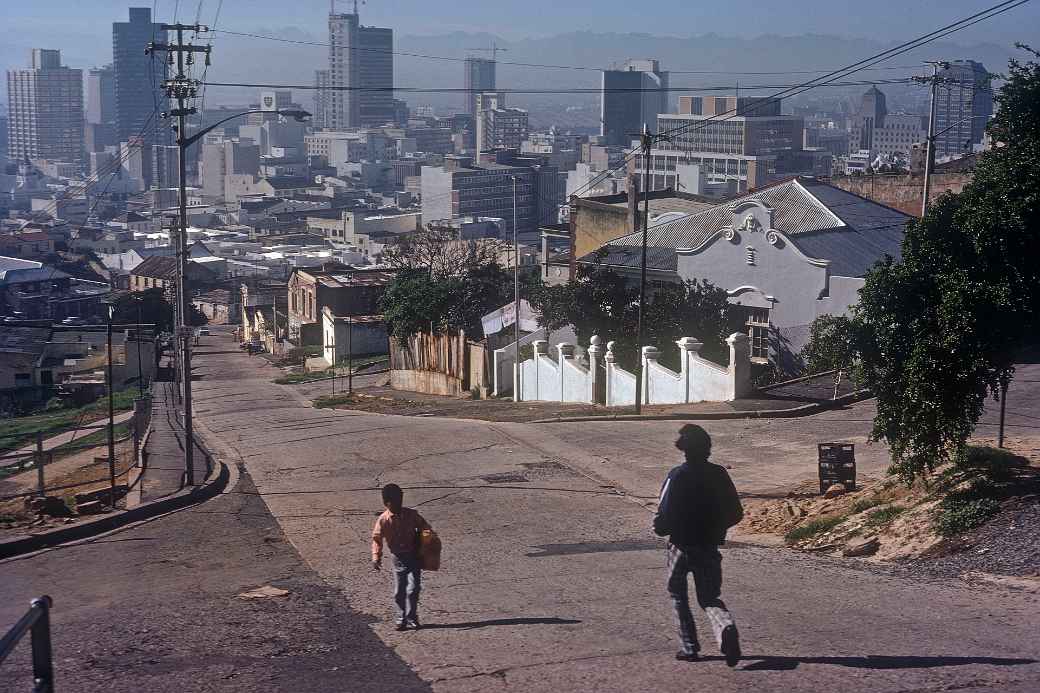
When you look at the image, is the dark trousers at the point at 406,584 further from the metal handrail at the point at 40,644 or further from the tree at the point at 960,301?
the tree at the point at 960,301

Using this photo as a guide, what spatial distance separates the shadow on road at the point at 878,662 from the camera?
6.69 metres

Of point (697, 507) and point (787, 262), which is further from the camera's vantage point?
point (787, 262)

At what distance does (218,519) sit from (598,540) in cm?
457

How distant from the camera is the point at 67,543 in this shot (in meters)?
12.2

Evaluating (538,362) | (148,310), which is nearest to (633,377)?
(538,362)

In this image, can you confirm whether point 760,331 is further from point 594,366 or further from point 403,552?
point 403,552

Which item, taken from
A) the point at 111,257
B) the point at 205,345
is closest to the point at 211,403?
the point at 205,345

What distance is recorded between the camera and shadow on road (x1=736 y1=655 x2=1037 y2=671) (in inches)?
263

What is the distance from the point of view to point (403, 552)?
8062 millimetres

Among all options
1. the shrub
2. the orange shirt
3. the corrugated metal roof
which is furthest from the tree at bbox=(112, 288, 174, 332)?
the orange shirt

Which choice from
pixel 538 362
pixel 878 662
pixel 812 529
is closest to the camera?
pixel 878 662

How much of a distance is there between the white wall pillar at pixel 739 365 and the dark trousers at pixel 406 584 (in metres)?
15.0

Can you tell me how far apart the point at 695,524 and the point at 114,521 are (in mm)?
8283

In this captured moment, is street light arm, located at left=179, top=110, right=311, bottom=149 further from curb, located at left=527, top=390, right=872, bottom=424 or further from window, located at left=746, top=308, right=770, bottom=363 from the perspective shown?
window, located at left=746, top=308, right=770, bottom=363
